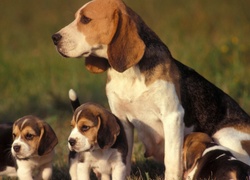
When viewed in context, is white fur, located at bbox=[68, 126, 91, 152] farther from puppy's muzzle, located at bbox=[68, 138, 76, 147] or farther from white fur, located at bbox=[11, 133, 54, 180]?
white fur, located at bbox=[11, 133, 54, 180]

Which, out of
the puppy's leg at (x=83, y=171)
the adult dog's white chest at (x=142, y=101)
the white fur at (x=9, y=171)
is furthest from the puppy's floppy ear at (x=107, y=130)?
the white fur at (x=9, y=171)

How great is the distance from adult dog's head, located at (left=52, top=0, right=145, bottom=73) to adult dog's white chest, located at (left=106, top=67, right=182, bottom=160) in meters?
0.27

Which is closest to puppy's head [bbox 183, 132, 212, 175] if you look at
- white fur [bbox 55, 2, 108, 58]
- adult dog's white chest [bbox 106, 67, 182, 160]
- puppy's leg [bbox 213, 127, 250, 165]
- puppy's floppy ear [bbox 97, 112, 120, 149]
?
puppy's leg [bbox 213, 127, 250, 165]

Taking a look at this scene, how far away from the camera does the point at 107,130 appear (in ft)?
28.1

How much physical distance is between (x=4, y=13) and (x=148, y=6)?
205 inches

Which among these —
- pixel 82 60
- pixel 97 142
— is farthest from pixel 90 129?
pixel 82 60

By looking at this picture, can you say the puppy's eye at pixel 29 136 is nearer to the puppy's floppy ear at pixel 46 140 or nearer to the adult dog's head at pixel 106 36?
the puppy's floppy ear at pixel 46 140

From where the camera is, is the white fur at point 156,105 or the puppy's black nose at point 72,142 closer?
the puppy's black nose at point 72,142

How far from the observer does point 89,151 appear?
28.1ft

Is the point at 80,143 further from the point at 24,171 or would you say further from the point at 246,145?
the point at 246,145

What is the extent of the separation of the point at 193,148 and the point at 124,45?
1442 mm

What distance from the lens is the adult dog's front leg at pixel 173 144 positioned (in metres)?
8.62

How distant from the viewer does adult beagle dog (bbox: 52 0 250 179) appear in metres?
8.43

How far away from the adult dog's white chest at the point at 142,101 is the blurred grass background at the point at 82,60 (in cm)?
68
